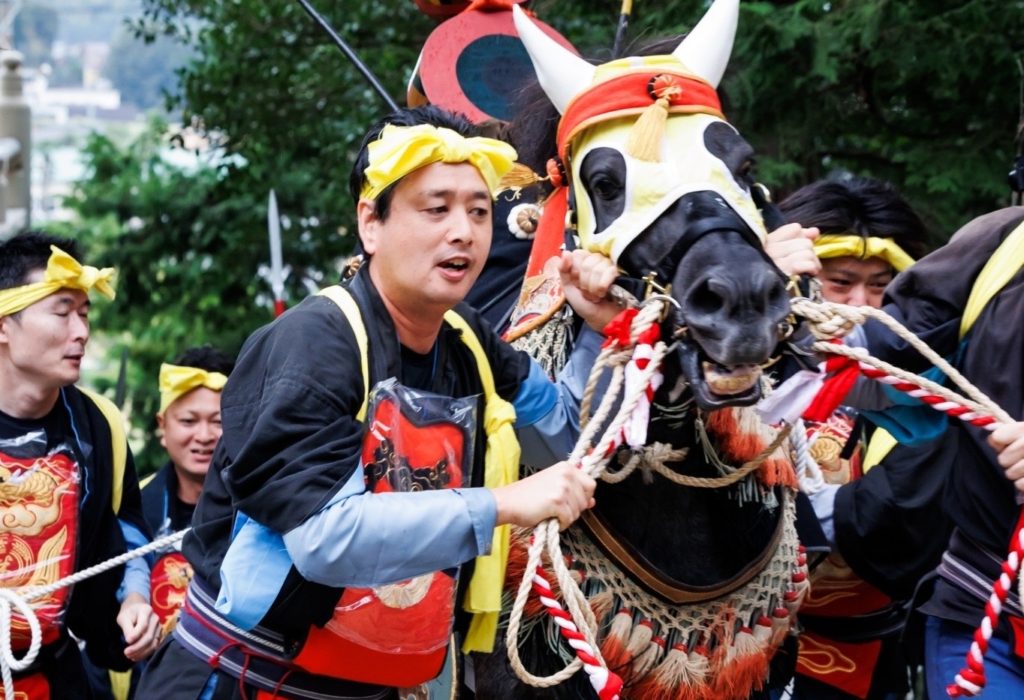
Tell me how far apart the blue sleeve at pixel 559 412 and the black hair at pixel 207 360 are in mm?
2754

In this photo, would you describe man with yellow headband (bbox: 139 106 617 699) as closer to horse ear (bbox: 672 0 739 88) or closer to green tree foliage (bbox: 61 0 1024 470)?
horse ear (bbox: 672 0 739 88)

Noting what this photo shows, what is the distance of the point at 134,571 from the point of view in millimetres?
4781

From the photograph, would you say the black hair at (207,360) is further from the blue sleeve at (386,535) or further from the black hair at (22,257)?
the blue sleeve at (386,535)

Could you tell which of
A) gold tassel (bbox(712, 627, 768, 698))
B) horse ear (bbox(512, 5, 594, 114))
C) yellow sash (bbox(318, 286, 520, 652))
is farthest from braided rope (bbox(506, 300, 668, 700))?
horse ear (bbox(512, 5, 594, 114))

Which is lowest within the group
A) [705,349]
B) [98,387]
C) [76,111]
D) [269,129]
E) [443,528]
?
[76,111]

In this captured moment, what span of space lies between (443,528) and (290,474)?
0.31m

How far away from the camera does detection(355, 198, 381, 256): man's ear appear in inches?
131

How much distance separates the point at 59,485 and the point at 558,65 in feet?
6.28

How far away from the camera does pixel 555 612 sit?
3301 mm

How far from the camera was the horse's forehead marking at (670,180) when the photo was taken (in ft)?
11.3

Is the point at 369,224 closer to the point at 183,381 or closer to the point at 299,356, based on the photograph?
the point at 299,356

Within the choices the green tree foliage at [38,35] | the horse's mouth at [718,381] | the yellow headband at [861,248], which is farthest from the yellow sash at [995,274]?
the green tree foliage at [38,35]

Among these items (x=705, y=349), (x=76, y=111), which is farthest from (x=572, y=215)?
(x=76, y=111)

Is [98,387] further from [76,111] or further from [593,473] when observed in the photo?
[76,111]
